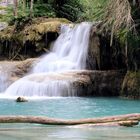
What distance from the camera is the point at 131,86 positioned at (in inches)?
853

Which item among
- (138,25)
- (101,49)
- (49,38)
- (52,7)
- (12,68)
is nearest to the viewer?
(138,25)

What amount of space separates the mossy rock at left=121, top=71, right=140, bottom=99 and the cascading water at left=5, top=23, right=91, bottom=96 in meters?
2.41

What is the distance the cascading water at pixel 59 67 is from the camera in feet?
72.0

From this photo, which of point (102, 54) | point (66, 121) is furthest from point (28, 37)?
point (66, 121)

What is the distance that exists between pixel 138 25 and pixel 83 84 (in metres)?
3.68

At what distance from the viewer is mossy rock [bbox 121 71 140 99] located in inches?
846

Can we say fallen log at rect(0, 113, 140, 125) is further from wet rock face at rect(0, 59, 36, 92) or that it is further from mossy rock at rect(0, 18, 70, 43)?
mossy rock at rect(0, 18, 70, 43)

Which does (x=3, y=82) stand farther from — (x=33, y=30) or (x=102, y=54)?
(x=33, y=30)

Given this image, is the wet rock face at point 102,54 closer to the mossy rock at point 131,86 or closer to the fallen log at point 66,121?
the mossy rock at point 131,86

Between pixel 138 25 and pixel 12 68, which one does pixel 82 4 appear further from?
pixel 138 25

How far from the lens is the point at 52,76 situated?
22.5 metres

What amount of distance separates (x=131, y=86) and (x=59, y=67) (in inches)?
186

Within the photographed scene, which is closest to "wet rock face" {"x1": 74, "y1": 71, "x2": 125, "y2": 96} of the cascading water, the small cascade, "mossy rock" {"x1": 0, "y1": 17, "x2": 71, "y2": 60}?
the cascading water

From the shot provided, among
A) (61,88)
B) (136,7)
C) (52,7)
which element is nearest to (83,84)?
(61,88)
